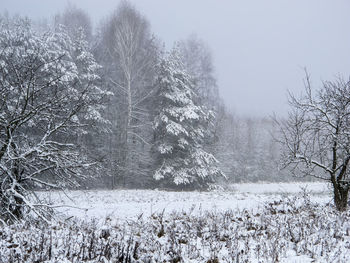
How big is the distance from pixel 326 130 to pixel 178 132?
33.8 feet

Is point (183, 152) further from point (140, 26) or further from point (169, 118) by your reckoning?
point (140, 26)

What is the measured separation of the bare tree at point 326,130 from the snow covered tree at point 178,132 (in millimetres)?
9757

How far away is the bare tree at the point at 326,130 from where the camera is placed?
7852 mm

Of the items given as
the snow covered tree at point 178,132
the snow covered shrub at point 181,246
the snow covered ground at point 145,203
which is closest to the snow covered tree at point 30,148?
the snow covered ground at point 145,203

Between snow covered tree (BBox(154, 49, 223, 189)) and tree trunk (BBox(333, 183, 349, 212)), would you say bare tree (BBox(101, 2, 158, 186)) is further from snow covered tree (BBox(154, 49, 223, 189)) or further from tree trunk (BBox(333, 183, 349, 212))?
tree trunk (BBox(333, 183, 349, 212))

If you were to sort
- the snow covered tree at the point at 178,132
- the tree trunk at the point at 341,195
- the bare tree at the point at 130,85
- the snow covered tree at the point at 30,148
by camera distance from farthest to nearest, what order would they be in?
the bare tree at the point at 130,85 < the snow covered tree at the point at 178,132 < the tree trunk at the point at 341,195 < the snow covered tree at the point at 30,148

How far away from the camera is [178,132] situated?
17.7 m

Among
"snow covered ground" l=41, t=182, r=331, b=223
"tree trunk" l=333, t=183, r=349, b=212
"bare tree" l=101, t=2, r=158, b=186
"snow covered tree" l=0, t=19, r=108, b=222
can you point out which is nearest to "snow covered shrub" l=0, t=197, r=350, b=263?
"snow covered tree" l=0, t=19, r=108, b=222

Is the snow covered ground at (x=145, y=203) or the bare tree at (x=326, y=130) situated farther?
the snow covered ground at (x=145, y=203)

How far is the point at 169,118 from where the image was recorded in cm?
1897

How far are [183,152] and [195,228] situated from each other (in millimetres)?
13587

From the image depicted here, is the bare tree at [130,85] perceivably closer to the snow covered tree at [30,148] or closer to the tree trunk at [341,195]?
the snow covered tree at [30,148]

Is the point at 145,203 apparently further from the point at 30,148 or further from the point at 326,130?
the point at 326,130

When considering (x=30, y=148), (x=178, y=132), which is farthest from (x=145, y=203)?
(x=178, y=132)
